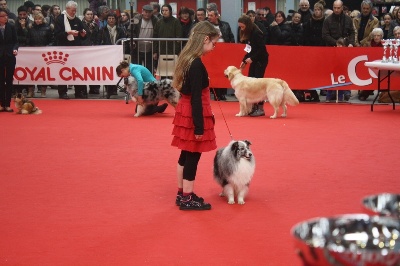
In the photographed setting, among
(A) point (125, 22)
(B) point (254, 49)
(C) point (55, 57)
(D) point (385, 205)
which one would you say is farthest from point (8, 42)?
(D) point (385, 205)

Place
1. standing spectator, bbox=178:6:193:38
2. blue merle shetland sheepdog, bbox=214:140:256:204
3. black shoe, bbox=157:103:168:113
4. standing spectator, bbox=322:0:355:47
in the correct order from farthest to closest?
standing spectator, bbox=178:6:193:38 < standing spectator, bbox=322:0:355:47 < black shoe, bbox=157:103:168:113 < blue merle shetland sheepdog, bbox=214:140:256:204

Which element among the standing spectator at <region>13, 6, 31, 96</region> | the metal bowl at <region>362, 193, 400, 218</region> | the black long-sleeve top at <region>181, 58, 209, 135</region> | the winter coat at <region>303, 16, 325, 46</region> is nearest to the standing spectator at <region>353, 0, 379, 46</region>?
the winter coat at <region>303, 16, 325, 46</region>

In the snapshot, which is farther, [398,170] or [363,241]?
[398,170]

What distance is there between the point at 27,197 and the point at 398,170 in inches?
141

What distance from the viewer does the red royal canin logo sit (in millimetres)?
13805

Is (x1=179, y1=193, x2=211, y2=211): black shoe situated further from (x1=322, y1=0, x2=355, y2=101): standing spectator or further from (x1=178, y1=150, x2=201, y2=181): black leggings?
(x1=322, y1=0, x2=355, y2=101): standing spectator

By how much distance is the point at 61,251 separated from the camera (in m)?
4.39

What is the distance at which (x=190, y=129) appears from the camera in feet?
17.3

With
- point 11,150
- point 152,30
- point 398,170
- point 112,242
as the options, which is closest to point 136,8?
point 152,30

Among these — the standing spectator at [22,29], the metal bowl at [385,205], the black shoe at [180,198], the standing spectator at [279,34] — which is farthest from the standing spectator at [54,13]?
the metal bowl at [385,205]

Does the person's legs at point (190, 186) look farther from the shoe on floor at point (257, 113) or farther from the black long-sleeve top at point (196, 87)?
the shoe on floor at point (257, 113)

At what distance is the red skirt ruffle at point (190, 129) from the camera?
5.25 meters

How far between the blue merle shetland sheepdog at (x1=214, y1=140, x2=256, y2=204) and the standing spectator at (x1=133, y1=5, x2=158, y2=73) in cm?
874

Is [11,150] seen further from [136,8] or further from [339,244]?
[136,8]
